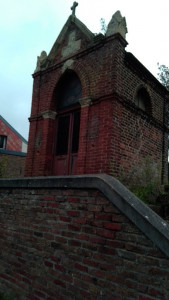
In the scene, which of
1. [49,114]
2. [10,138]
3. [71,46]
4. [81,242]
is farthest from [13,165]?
[81,242]

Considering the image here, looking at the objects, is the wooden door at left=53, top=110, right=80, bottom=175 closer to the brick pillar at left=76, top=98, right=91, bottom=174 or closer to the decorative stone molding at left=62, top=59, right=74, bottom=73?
the brick pillar at left=76, top=98, right=91, bottom=174

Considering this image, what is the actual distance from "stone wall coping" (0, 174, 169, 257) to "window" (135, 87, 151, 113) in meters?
5.11

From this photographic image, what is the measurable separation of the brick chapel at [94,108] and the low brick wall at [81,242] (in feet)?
9.10

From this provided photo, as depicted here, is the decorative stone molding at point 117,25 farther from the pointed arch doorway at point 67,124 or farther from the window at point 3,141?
the window at point 3,141

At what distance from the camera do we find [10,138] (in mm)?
25609

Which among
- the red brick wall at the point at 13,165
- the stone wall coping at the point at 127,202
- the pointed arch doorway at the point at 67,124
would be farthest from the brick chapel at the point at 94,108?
the red brick wall at the point at 13,165

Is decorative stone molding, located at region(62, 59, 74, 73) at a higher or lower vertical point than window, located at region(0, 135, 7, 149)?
lower

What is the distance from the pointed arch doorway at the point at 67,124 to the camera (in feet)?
23.6

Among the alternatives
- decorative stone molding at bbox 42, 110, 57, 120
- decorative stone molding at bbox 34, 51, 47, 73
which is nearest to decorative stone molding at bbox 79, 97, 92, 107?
decorative stone molding at bbox 42, 110, 57, 120

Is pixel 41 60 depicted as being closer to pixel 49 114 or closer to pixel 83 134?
pixel 49 114

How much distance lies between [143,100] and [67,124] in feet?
8.63

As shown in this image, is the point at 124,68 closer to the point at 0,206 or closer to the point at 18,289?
the point at 0,206

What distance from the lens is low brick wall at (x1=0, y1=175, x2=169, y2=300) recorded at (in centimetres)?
210

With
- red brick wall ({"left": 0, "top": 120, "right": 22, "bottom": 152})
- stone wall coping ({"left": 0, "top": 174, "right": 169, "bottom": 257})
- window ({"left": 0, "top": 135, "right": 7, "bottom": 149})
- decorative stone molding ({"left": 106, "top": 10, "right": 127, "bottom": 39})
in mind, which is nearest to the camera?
stone wall coping ({"left": 0, "top": 174, "right": 169, "bottom": 257})
